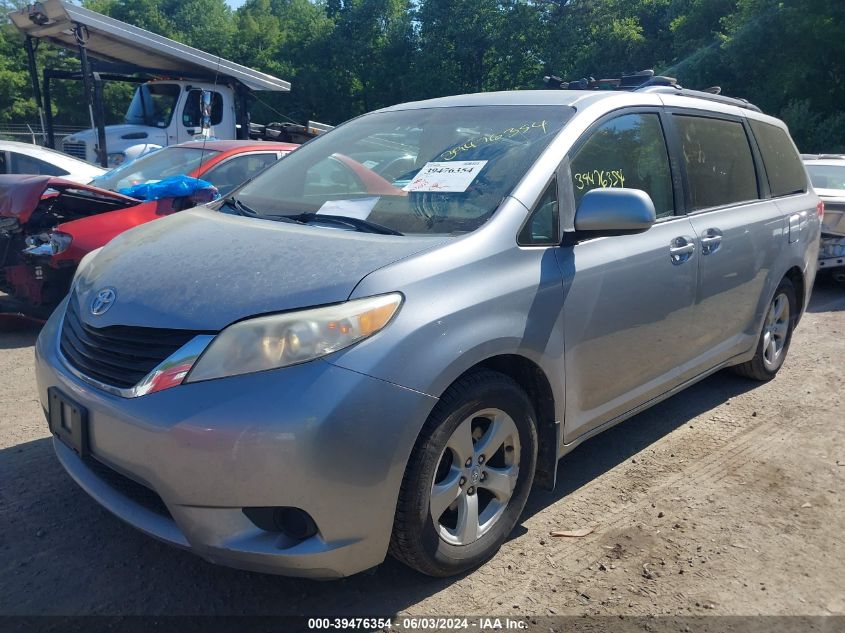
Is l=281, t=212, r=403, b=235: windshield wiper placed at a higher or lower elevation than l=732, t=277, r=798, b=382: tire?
higher

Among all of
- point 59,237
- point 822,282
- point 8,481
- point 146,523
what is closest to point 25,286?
point 59,237

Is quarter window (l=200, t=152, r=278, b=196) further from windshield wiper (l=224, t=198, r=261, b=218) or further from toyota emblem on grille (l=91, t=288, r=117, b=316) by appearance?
toyota emblem on grille (l=91, t=288, r=117, b=316)

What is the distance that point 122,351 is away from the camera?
2.38 metres

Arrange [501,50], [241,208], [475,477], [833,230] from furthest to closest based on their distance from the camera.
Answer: [501,50] < [833,230] < [241,208] < [475,477]

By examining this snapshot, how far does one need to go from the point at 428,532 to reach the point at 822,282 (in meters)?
8.24

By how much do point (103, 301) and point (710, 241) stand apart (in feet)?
9.41

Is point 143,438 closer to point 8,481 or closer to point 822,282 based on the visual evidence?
point 8,481

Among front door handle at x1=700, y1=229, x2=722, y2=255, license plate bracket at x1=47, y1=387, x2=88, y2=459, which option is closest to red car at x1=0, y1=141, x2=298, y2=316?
license plate bracket at x1=47, y1=387, x2=88, y2=459

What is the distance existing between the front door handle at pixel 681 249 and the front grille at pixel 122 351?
89.0 inches

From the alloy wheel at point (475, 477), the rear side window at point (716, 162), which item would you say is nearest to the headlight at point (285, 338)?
the alloy wheel at point (475, 477)

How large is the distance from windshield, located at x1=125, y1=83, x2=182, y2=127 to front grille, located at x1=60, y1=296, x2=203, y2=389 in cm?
1133

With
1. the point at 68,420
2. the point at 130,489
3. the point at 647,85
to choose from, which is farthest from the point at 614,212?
the point at 68,420

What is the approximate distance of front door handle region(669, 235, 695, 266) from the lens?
3.41m

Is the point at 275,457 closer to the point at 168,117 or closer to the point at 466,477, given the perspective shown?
the point at 466,477
